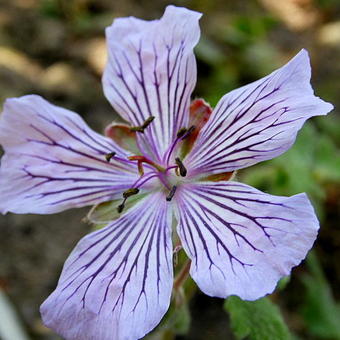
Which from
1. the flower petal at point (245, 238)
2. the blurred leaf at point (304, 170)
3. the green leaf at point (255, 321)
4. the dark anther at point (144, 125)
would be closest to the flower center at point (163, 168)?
the dark anther at point (144, 125)

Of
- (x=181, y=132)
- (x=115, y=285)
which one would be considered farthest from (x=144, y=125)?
(x=115, y=285)

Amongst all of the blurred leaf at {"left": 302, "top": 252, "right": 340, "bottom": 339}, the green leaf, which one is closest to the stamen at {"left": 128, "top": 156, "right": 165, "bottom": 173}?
the green leaf

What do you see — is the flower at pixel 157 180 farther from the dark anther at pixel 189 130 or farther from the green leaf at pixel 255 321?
the green leaf at pixel 255 321

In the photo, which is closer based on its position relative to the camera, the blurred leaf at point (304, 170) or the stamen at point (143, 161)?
the stamen at point (143, 161)

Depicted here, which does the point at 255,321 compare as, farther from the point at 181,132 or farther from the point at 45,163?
the point at 45,163

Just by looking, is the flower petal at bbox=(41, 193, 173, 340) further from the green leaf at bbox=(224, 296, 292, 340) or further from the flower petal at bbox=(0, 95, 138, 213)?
the green leaf at bbox=(224, 296, 292, 340)
